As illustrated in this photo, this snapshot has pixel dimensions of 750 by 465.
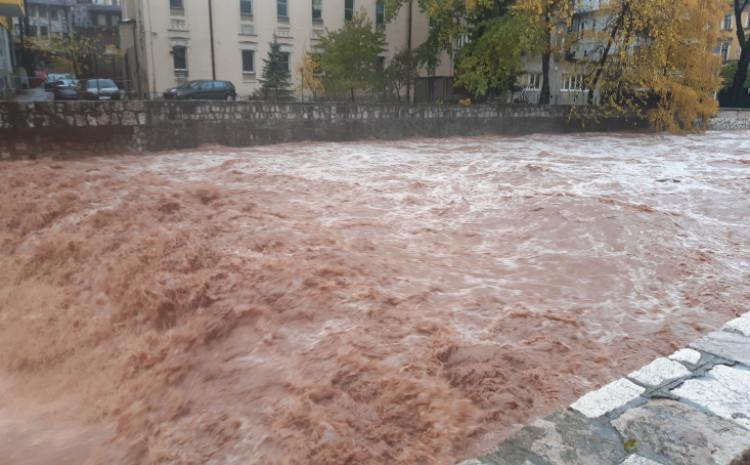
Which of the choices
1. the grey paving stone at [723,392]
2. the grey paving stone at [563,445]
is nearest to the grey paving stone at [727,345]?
the grey paving stone at [723,392]

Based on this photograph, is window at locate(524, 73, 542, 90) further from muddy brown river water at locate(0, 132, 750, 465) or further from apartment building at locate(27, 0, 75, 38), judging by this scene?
apartment building at locate(27, 0, 75, 38)

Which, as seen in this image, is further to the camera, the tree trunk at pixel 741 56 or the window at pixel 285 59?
the window at pixel 285 59

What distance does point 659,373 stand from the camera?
3.33 metres

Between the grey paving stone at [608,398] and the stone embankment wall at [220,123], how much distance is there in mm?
12404

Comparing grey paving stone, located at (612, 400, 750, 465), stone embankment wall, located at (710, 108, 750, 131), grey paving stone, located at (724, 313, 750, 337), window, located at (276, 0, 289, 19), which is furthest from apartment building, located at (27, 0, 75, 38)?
grey paving stone, located at (612, 400, 750, 465)

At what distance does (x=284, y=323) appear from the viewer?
15.1 ft

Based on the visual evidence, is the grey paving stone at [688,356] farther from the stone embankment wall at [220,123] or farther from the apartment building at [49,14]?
the apartment building at [49,14]

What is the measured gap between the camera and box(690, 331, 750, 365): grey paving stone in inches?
140

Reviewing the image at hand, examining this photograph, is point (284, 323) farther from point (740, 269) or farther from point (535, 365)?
point (740, 269)

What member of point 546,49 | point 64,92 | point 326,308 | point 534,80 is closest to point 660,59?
point 546,49

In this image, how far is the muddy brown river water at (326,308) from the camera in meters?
3.43

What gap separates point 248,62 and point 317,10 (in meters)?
5.00

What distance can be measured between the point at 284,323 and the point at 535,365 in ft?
6.22

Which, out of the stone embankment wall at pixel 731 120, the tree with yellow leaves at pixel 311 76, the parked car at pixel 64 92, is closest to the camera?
the parked car at pixel 64 92
